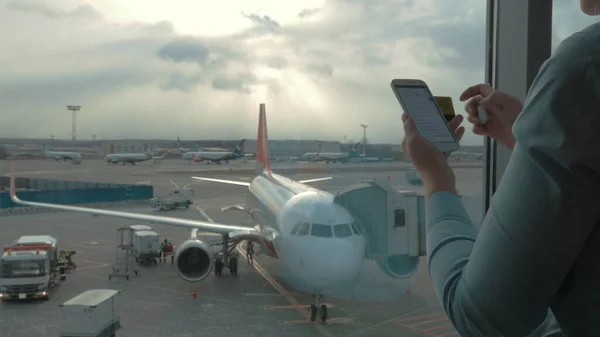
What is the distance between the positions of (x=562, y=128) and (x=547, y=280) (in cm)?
19

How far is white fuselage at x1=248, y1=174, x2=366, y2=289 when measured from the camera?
6.31 m

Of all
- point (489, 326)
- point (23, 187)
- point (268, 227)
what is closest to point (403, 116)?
point (489, 326)

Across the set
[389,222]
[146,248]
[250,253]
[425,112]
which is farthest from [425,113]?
[250,253]

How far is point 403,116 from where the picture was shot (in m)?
1.07

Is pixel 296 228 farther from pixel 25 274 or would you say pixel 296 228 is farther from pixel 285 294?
pixel 25 274

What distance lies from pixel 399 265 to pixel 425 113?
529 cm

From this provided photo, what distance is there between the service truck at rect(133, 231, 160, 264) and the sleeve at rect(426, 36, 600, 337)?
9.33m

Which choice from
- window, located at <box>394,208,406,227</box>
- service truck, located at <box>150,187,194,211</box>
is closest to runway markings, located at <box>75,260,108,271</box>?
window, located at <box>394,208,406,227</box>

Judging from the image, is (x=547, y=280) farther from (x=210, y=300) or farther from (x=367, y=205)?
(x=210, y=300)

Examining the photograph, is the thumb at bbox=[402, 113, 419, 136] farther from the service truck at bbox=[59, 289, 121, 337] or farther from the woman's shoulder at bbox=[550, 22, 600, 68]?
the service truck at bbox=[59, 289, 121, 337]

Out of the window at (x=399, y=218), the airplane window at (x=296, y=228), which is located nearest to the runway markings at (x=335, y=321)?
the airplane window at (x=296, y=228)

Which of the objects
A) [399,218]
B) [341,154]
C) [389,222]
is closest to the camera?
[399,218]

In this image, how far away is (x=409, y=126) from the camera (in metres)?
1.04

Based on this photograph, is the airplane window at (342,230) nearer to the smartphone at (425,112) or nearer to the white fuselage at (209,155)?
the smartphone at (425,112)
